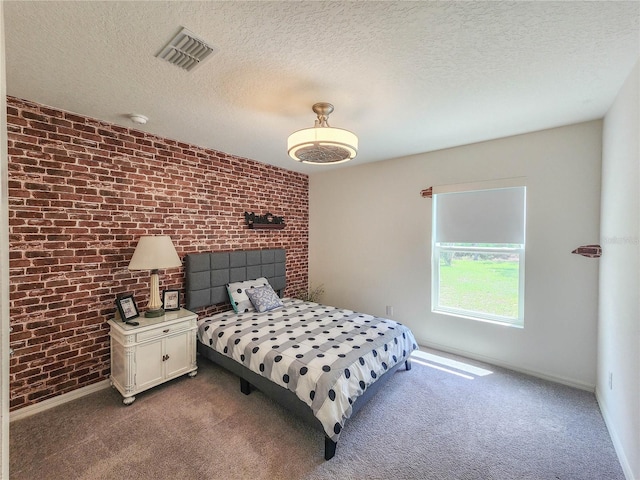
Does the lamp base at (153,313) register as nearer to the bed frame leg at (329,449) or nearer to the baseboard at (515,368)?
the bed frame leg at (329,449)

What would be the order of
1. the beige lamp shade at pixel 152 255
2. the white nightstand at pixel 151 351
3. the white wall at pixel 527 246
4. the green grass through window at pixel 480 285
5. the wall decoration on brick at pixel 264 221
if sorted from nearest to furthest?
1. the white nightstand at pixel 151 351
2. the beige lamp shade at pixel 152 255
3. the white wall at pixel 527 246
4. the green grass through window at pixel 480 285
5. the wall decoration on brick at pixel 264 221

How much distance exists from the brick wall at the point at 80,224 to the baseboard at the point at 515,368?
9.84 feet

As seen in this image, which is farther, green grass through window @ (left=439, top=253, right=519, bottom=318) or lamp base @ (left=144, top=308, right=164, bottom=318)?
green grass through window @ (left=439, top=253, right=519, bottom=318)

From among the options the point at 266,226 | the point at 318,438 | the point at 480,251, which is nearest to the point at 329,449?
the point at 318,438

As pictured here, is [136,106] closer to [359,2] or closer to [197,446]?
[359,2]

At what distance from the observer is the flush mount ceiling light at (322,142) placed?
1.85 m

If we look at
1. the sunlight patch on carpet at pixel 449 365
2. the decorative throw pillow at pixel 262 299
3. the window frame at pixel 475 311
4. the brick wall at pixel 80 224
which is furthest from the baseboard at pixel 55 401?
the window frame at pixel 475 311

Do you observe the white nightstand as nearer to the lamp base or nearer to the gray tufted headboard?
the lamp base

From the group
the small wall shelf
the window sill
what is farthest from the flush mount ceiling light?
the window sill

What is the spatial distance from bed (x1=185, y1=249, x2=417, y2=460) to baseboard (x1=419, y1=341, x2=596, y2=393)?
0.72 meters

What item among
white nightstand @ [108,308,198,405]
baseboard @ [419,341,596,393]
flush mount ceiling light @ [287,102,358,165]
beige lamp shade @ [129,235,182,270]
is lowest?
baseboard @ [419,341,596,393]

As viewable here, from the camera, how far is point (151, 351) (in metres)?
2.49

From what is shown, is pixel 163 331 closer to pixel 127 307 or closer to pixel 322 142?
pixel 127 307

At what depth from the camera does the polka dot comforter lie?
193 cm
